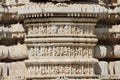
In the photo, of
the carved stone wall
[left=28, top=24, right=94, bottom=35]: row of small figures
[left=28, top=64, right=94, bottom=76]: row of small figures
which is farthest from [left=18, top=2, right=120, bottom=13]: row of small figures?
[left=28, top=64, right=94, bottom=76]: row of small figures

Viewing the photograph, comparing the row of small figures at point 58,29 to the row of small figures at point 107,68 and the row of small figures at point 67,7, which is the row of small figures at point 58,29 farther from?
the row of small figures at point 107,68

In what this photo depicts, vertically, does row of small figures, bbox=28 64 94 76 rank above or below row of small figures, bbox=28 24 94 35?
below

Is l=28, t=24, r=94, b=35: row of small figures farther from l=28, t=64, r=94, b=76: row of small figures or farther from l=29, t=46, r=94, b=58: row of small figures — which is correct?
l=28, t=64, r=94, b=76: row of small figures

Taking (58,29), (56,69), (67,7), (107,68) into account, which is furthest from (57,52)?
(107,68)

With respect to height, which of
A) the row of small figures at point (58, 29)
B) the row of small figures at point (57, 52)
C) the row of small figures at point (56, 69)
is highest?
the row of small figures at point (58, 29)

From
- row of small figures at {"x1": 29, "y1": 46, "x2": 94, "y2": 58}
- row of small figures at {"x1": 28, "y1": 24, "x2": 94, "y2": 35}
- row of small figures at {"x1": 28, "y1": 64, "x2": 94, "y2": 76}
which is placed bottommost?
row of small figures at {"x1": 28, "y1": 64, "x2": 94, "y2": 76}

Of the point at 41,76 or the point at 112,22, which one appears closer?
the point at 41,76

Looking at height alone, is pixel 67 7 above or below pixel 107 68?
above

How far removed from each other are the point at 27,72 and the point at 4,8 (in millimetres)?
1338

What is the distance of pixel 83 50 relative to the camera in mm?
7602

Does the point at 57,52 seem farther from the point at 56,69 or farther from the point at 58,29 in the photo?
the point at 58,29

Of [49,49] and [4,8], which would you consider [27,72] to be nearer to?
[49,49]

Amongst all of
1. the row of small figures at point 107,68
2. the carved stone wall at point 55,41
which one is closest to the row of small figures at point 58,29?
the carved stone wall at point 55,41

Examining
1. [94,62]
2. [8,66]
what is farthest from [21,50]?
[94,62]
